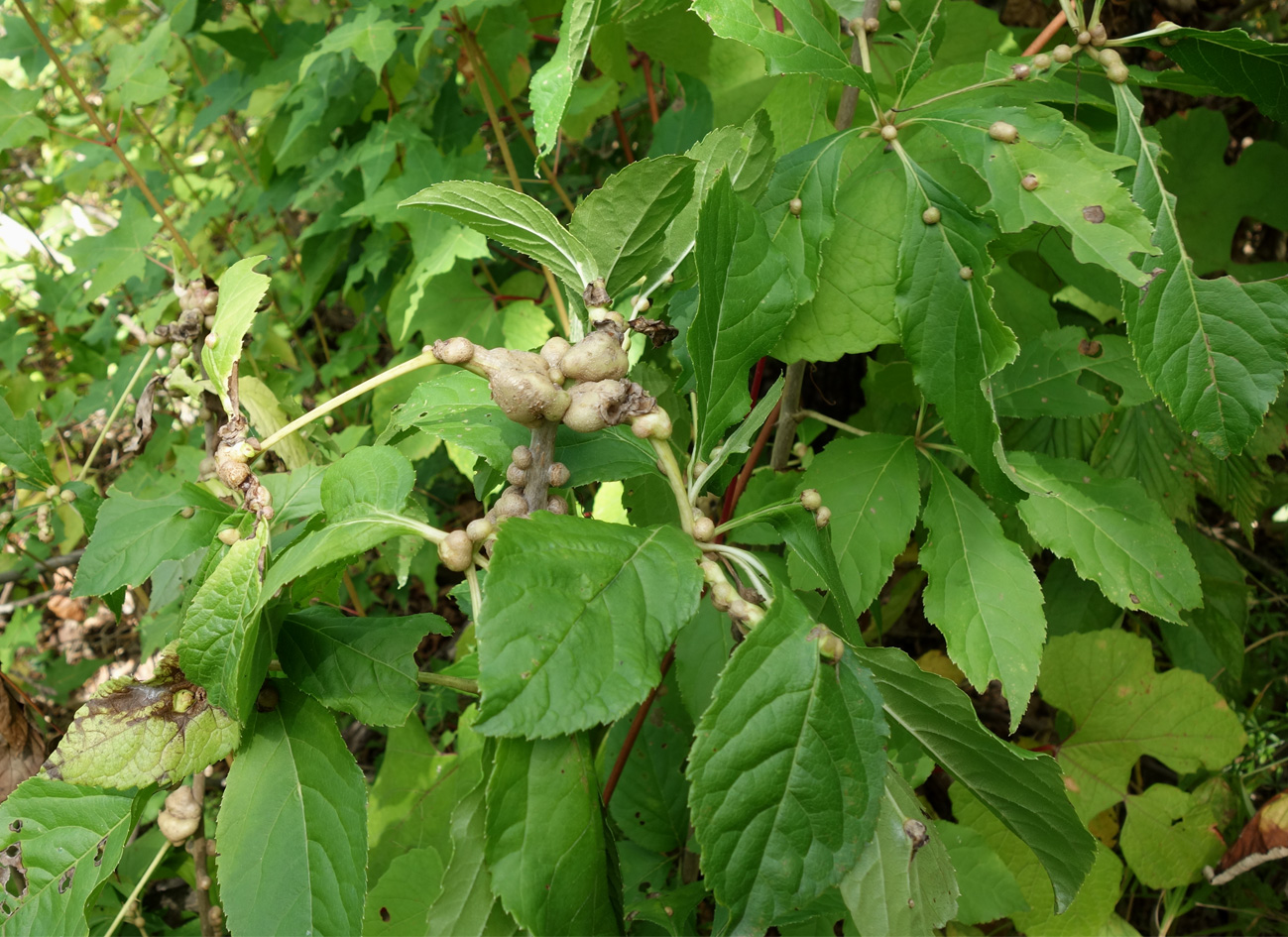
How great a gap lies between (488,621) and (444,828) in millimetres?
1013

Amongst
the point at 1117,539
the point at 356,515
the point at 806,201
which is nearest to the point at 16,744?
the point at 356,515

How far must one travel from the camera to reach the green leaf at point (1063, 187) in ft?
2.77

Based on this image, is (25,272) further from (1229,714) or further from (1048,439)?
(1229,714)

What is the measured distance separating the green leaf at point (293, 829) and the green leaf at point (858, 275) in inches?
26.0

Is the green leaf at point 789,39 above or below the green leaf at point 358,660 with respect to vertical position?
above

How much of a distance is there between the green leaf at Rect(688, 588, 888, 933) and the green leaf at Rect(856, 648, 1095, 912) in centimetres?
Result: 13

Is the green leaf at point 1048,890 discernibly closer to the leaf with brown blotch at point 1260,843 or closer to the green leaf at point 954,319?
the leaf with brown blotch at point 1260,843

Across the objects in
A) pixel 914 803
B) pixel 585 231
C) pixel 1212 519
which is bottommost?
pixel 1212 519

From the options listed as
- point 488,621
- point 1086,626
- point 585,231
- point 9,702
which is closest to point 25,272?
point 9,702

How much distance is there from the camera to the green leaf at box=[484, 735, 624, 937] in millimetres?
598

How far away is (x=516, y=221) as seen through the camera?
73 centimetres

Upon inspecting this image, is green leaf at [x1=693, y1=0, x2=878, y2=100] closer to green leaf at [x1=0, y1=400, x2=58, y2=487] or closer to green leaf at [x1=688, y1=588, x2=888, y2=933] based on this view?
green leaf at [x1=688, y1=588, x2=888, y2=933]

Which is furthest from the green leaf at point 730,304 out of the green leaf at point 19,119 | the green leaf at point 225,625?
the green leaf at point 19,119

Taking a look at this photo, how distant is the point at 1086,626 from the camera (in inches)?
65.1
